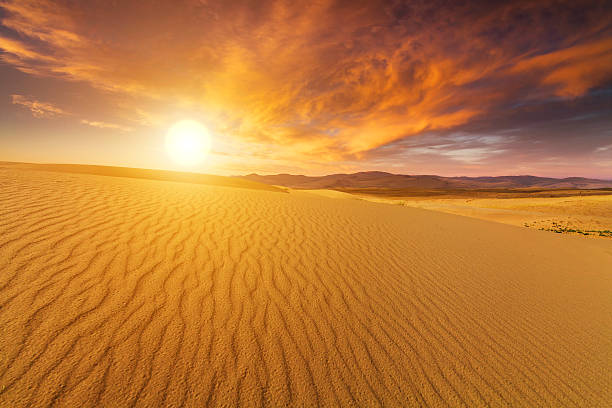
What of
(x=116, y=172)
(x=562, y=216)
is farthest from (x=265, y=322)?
(x=562, y=216)

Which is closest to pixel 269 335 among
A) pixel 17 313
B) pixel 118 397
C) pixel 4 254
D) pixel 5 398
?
pixel 118 397

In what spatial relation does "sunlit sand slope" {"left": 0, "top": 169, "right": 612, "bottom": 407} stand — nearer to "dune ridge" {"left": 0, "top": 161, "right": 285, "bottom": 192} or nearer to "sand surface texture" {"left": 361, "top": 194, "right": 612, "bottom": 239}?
"sand surface texture" {"left": 361, "top": 194, "right": 612, "bottom": 239}

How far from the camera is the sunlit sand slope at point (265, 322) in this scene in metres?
1.97

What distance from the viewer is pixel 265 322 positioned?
8.85ft

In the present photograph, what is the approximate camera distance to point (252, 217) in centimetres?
690

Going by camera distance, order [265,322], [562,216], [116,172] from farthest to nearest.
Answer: [116,172]
[562,216]
[265,322]

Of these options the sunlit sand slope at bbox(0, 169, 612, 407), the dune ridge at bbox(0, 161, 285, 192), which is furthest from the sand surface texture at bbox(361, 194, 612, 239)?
the dune ridge at bbox(0, 161, 285, 192)

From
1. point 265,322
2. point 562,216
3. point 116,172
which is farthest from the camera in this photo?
point 116,172

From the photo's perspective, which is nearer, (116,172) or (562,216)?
(562,216)

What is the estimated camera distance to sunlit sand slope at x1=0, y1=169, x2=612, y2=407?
1.97 metres

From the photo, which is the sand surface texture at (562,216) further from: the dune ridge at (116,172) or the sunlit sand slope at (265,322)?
the dune ridge at (116,172)

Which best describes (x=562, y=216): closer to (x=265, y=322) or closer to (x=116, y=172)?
(x=265, y=322)

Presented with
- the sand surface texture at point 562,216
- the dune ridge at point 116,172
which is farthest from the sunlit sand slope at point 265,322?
the dune ridge at point 116,172

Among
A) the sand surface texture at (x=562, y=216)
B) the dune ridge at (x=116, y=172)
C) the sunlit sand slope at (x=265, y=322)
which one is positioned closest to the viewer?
the sunlit sand slope at (x=265, y=322)
